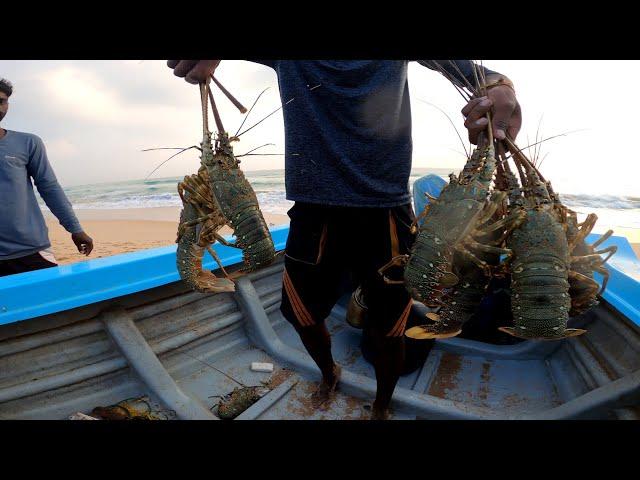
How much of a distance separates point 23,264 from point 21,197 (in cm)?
63

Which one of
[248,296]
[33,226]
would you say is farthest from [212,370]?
[33,226]

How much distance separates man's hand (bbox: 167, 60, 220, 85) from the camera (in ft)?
5.50

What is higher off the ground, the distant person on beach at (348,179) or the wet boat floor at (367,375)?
the distant person on beach at (348,179)

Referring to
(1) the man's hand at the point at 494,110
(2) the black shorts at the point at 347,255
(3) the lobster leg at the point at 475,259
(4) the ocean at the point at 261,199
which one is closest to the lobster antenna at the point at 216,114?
(2) the black shorts at the point at 347,255

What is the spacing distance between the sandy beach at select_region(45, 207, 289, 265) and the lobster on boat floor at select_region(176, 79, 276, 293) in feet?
26.1

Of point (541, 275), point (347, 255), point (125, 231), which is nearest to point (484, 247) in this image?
point (541, 275)

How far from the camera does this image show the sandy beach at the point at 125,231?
1224cm

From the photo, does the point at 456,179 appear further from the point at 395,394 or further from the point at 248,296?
the point at 248,296

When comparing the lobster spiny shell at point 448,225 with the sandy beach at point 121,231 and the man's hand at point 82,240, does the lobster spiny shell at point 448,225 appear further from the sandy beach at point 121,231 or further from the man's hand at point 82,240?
the sandy beach at point 121,231

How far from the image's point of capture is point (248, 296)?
367 centimetres

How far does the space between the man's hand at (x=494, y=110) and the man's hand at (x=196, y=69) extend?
1.15 meters

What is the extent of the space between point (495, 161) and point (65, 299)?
2.92m

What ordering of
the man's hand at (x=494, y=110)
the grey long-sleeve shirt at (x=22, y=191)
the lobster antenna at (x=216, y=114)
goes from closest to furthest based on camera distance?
1. the man's hand at (x=494, y=110)
2. the lobster antenna at (x=216, y=114)
3. the grey long-sleeve shirt at (x=22, y=191)

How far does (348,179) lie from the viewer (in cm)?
207
